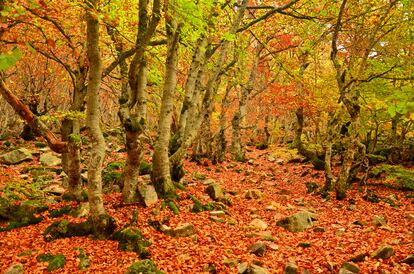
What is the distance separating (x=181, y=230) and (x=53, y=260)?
9.28 ft

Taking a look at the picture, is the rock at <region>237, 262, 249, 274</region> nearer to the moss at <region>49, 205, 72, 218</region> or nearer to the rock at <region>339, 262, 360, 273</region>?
the rock at <region>339, 262, 360, 273</region>

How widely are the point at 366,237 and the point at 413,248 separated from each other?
47.6 inches

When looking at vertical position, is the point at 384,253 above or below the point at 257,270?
above

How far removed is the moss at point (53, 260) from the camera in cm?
607

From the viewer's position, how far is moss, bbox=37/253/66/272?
607 centimetres

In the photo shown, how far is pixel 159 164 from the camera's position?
9555 mm

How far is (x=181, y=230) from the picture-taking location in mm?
7668

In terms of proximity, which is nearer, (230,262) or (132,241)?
(230,262)

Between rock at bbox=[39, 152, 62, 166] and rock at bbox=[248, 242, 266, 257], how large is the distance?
13.9 metres

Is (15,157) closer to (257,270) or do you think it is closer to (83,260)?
(83,260)

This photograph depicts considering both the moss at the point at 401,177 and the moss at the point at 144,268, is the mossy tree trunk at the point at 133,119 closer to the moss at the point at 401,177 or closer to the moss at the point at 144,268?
the moss at the point at 144,268

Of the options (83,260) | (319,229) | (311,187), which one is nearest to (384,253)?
(319,229)

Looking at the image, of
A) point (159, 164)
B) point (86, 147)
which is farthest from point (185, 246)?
point (86, 147)

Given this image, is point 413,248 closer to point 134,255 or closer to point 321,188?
point 134,255
